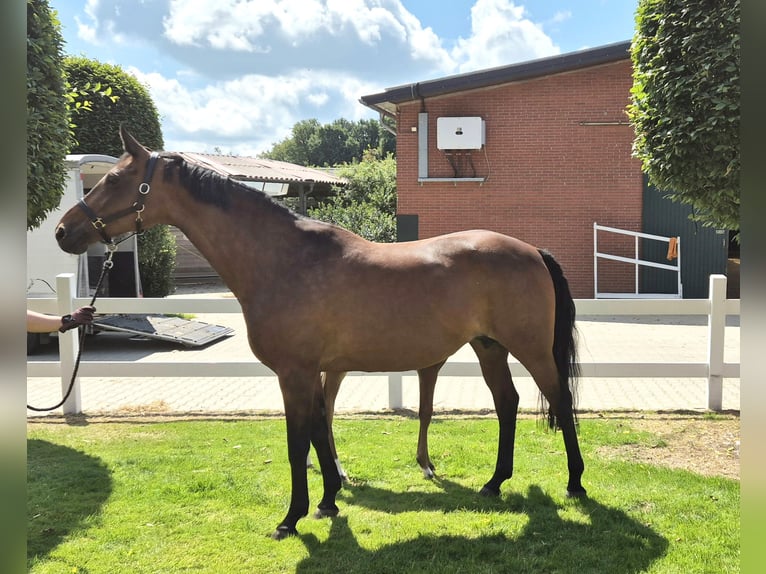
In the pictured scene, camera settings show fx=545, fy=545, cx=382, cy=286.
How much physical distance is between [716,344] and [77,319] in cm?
596

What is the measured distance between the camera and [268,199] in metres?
3.54

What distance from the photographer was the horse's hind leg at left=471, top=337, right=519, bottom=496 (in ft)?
12.7

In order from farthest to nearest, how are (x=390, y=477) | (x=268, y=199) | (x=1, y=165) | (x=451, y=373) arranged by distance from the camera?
(x=451, y=373)
(x=390, y=477)
(x=268, y=199)
(x=1, y=165)

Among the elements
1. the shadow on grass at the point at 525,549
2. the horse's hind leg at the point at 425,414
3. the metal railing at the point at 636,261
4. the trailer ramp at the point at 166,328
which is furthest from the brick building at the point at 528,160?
the shadow on grass at the point at 525,549

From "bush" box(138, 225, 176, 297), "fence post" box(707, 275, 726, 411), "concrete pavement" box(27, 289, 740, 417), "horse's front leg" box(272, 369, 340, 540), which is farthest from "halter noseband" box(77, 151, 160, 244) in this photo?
"bush" box(138, 225, 176, 297)

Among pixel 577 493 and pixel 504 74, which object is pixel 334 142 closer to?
pixel 504 74

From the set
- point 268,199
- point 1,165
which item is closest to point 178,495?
point 268,199

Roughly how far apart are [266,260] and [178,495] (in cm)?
186

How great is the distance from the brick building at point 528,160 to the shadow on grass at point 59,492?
10.2 m

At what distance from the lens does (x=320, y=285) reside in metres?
3.33

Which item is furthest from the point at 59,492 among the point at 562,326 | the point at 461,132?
the point at 461,132

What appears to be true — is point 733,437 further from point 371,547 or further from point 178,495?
point 178,495

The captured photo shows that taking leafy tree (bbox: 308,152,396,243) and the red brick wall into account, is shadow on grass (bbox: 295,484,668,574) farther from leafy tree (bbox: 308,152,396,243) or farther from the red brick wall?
leafy tree (bbox: 308,152,396,243)

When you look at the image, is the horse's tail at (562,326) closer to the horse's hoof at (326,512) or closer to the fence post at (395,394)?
the horse's hoof at (326,512)
